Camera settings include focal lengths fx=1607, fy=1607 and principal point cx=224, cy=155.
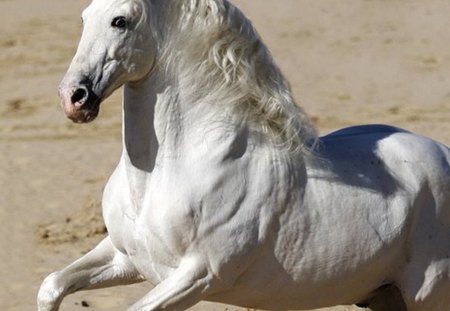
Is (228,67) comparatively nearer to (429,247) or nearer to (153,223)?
(153,223)

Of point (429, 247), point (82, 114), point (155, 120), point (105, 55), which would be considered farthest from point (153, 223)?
point (429, 247)

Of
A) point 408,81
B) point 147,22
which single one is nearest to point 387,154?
point 147,22

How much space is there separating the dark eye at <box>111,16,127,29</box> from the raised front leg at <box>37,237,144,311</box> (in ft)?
3.04

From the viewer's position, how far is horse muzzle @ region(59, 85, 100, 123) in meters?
5.54

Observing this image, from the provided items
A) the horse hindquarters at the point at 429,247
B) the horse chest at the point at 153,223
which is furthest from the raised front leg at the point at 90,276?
the horse hindquarters at the point at 429,247

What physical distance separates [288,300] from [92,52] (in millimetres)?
1234

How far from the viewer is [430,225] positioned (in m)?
6.27

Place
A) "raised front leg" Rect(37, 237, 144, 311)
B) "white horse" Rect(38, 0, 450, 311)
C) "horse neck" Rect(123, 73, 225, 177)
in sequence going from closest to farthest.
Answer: "white horse" Rect(38, 0, 450, 311)
"horse neck" Rect(123, 73, 225, 177)
"raised front leg" Rect(37, 237, 144, 311)

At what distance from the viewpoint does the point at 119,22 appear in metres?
5.67

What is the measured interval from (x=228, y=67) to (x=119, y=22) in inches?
19.3

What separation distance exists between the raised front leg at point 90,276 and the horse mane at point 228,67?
70 centimetres

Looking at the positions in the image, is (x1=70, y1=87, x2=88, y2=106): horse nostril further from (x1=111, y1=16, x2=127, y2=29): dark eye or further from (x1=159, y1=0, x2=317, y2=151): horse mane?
(x1=159, y1=0, x2=317, y2=151): horse mane

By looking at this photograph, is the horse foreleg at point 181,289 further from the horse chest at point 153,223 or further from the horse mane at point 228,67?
the horse mane at point 228,67

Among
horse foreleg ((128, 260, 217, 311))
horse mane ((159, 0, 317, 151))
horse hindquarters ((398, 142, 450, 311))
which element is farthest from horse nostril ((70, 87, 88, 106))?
horse hindquarters ((398, 142, 450, 311))
